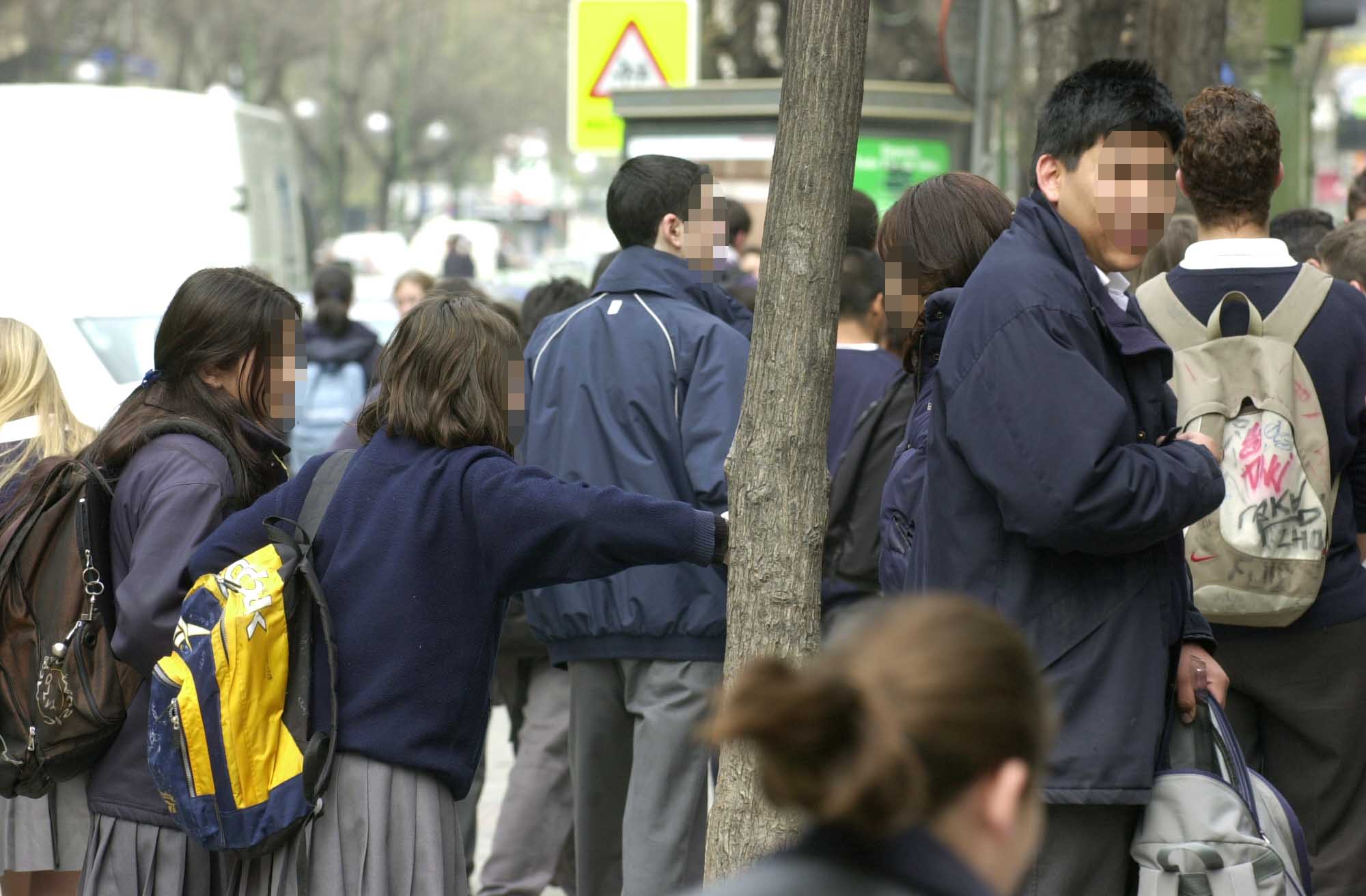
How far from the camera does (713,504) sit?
14.7 ft

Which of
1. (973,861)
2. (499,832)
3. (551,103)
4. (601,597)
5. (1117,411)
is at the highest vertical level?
(551,103)

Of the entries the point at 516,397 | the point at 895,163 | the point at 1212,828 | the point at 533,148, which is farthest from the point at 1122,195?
the point at 533,148

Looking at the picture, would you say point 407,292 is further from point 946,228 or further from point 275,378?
point 946,228

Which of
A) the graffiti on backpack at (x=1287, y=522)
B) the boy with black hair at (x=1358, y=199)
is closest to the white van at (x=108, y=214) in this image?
the boy with black hair at (x=1358, y=199)

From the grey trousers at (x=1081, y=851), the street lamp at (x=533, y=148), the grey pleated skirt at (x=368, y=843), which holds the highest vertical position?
the street lamp at (x=533, y=148)

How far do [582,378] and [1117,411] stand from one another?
210cm

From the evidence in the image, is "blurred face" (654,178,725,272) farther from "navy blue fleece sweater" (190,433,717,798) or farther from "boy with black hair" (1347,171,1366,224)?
"boy with black hair" (1347,171,1366,224)

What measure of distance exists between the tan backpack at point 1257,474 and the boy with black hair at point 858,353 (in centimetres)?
143

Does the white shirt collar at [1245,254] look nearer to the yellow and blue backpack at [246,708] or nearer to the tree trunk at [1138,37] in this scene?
the yellow and blue backpack at [246,708]

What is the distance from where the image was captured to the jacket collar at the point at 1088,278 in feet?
9.63

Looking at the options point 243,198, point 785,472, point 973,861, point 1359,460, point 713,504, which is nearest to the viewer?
point 973,861

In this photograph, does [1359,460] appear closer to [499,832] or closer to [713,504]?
[713,504]

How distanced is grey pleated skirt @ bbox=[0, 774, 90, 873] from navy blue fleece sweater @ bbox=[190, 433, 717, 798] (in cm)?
110

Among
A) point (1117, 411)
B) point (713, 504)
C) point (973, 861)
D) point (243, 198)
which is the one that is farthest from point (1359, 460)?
point (243, 198)
